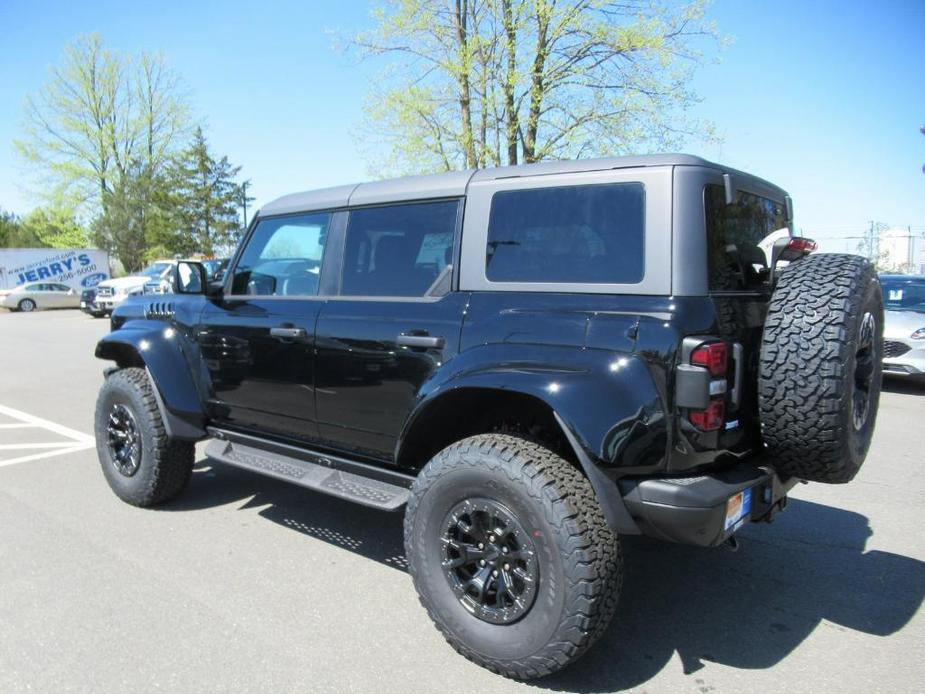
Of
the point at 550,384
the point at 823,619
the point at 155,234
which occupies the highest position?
the point at 155,234

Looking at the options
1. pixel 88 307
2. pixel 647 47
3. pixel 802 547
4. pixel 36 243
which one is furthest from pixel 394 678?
pixel 36 243

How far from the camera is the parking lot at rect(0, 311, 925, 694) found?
2.68 meters

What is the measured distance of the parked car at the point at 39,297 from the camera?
2920 cm

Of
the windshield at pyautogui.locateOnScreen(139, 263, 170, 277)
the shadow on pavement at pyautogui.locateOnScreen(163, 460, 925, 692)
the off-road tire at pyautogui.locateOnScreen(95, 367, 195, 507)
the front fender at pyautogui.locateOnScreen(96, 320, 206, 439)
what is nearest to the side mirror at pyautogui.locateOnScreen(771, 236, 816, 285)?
the shadow on pavement at pyautogui.locateOnScreen(163, 460, 925, 692)

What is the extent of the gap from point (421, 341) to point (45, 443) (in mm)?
5024

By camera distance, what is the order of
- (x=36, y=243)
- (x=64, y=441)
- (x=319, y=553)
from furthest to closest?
(x=36, y=243), (x=64, y=441), (x=319, y=553)

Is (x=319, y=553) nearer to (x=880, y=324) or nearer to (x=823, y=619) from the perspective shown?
(x=823, y=619)

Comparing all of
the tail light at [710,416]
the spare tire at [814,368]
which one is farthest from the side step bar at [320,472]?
the spare tire at [814,368]

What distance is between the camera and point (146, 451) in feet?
14.1

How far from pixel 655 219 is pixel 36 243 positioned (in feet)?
209

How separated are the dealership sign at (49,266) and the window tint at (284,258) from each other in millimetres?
33394

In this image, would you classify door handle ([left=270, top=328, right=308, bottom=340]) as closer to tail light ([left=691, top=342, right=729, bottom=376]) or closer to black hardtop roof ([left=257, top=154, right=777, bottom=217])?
black hardtop roof ([left=257, top=154, right=777, bottom=217])

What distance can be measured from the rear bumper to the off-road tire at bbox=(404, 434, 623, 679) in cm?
16

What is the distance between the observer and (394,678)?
8.70 feet
